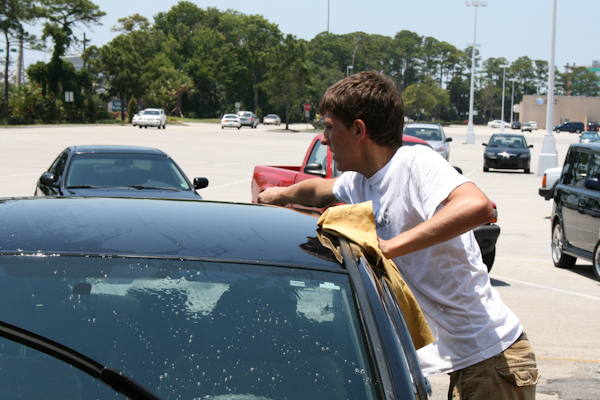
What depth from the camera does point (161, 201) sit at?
2.86m

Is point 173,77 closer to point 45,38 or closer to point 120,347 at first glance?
point 45,38

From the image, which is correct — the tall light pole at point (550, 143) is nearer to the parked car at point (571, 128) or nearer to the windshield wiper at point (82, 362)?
the windshield wiper at point (82, 362)

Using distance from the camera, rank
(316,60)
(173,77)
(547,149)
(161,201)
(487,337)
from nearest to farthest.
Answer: (487,337)
(161,201)
(547,149)
(173,77)
(316,60)

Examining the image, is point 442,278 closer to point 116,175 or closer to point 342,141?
point 342,141

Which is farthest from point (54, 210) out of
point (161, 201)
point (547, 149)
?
point (547, 149)

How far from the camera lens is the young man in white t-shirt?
7.46 feet

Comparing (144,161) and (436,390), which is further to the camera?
(144,161)

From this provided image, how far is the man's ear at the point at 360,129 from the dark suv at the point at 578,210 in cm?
664

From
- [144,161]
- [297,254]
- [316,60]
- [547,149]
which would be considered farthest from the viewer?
[316,60]

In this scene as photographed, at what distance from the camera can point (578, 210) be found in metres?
8.69

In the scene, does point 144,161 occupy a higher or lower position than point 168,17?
lower

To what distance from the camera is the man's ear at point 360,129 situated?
2389 millimetres

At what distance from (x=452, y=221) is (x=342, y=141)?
56 cm

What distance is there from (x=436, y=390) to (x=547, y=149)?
22.1 metres
